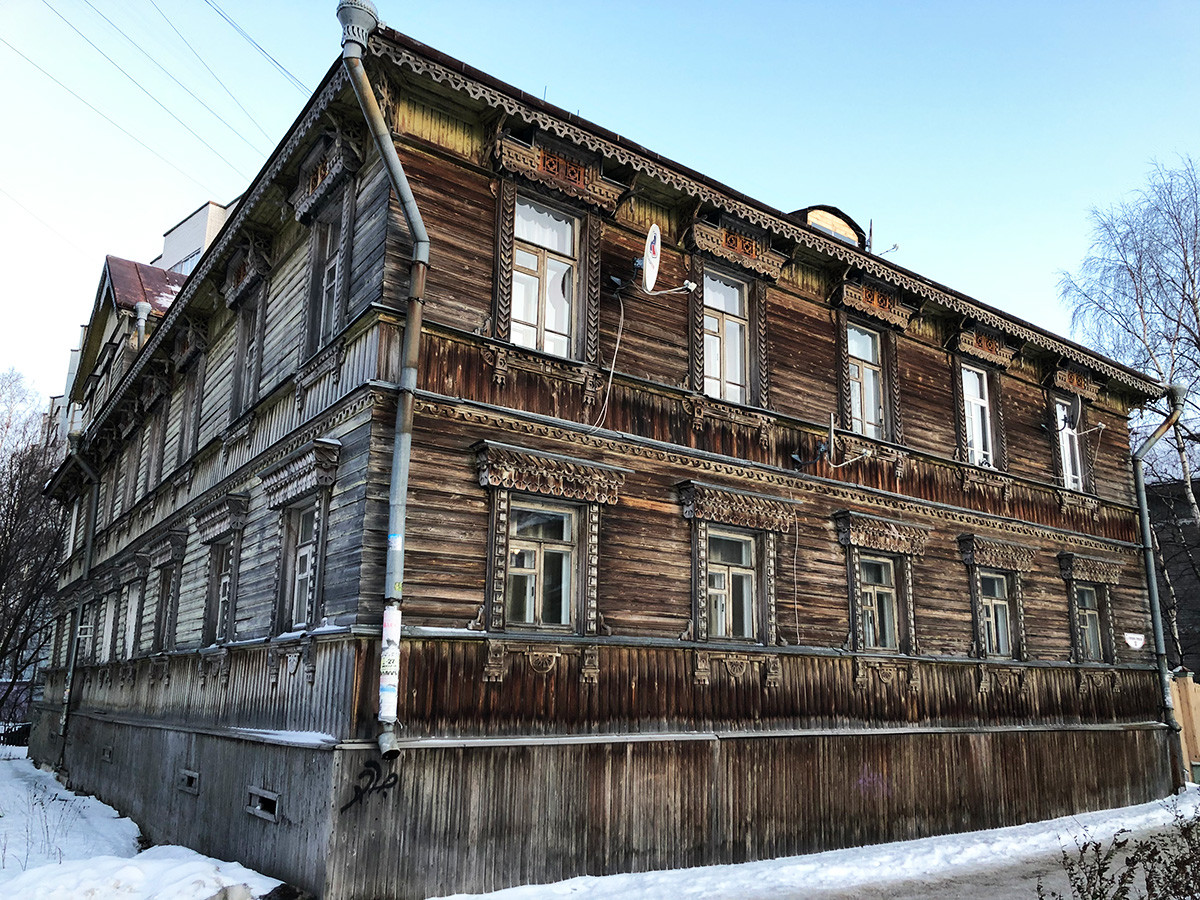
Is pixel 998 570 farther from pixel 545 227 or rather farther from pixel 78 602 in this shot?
pixel 78 602

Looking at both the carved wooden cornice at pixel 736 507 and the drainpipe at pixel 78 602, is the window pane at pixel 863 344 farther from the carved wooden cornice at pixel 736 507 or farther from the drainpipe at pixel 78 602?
the drainpipe at pixel 78 602

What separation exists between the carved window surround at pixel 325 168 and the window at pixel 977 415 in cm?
1075

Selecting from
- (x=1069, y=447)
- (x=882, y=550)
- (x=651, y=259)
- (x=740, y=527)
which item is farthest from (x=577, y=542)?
(x=1069, y=447)

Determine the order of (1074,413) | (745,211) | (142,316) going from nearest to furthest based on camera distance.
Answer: (745,211) < (1074,413) < (142,316)

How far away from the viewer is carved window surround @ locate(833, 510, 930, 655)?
13.2 meters

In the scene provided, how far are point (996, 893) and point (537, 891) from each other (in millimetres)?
4773

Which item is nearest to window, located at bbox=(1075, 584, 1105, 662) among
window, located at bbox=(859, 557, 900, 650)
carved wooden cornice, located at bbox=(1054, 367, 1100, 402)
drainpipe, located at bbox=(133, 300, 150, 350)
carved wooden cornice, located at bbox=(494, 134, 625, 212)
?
carved wooden cornice, located at bbox=(1054, 367, 1100, 402)

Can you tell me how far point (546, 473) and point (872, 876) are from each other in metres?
5.82

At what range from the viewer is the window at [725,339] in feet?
41.5

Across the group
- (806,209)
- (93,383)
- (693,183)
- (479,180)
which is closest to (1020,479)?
(806,209)

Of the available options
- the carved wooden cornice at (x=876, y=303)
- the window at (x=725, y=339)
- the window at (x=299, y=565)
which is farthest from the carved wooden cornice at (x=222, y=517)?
the carved wooden cornice at (x=876, y=303)

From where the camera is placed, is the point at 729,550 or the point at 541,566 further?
the point at 729,550

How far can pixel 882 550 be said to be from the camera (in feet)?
45.0

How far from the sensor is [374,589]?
8.82 metres
